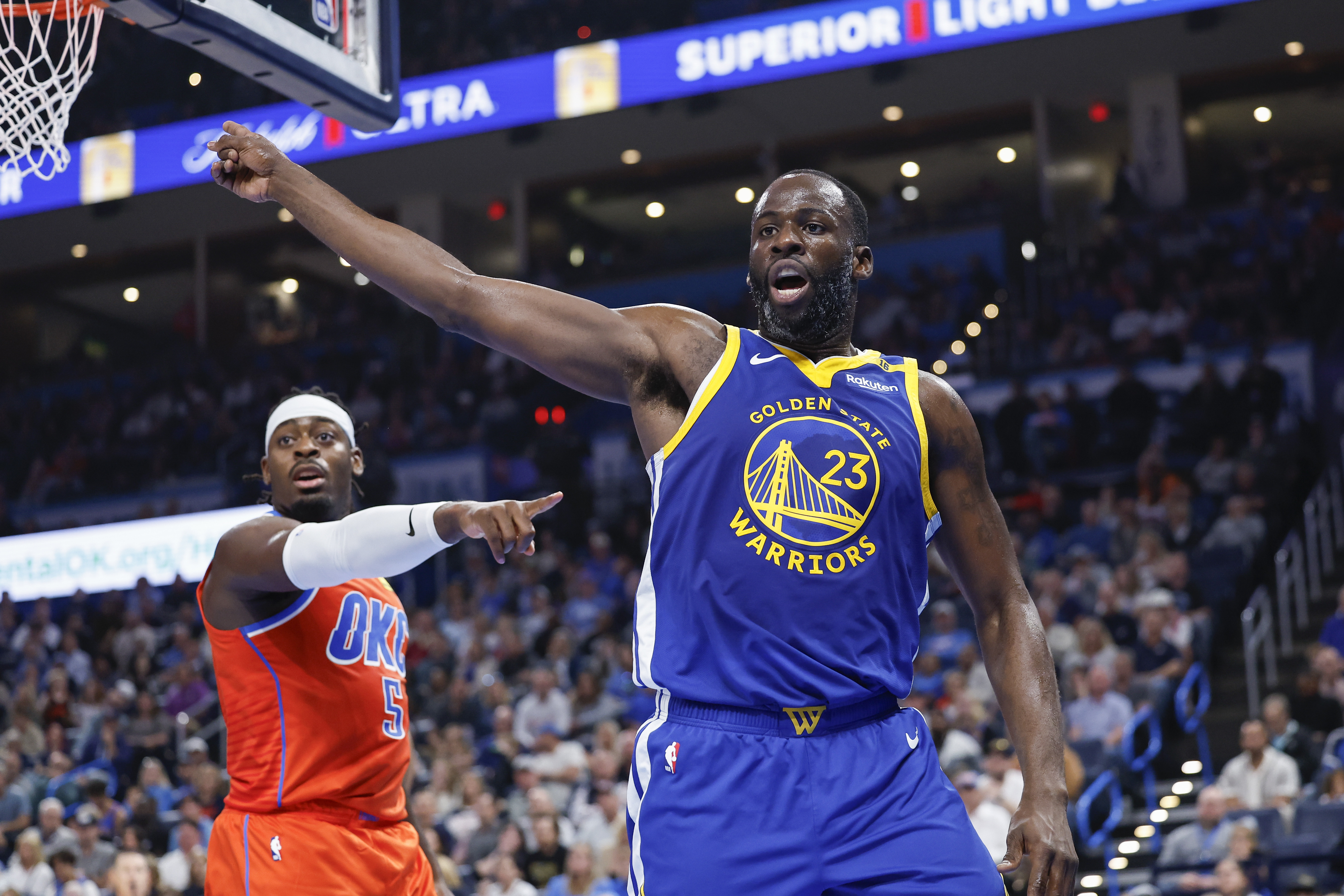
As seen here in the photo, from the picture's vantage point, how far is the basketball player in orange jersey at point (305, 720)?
159 inches

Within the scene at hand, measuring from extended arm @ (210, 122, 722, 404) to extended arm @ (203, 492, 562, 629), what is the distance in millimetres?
281

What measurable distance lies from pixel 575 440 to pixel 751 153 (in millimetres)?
6055

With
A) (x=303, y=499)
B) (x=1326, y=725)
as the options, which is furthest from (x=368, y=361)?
(x=303, y=499)

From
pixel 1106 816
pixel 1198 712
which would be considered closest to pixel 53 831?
pixel 1106 816

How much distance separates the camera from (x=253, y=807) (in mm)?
4145

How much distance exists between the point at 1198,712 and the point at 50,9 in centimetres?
851

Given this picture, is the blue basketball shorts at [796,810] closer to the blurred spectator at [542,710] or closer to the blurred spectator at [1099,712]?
the blurred spectator at [1099,712]

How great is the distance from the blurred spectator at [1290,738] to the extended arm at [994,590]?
6.56m

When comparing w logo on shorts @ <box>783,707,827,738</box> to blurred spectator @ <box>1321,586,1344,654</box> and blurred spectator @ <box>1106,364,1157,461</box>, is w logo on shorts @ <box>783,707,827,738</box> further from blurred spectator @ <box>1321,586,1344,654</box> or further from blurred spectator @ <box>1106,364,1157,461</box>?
blurred spectator @ <box>1106,364,1157,461</box>

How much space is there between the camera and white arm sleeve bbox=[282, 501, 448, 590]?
349cm

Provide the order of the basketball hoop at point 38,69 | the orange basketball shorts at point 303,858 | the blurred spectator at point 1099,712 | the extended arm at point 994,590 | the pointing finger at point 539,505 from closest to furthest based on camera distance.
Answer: the extended arm at point 994,590, the pointing finger at point 539,505, the orange basketball shorts at point 303,858, the basketball hoop at point 38,69, the blurred spectator at point 1099,712

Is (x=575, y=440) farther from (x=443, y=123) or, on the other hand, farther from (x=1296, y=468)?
(x=1296, y=468)

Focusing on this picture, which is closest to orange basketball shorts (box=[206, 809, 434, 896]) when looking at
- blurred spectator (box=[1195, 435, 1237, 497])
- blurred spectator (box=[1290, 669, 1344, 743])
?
blurred spectator (box=[1290, 669, 1344, 743])

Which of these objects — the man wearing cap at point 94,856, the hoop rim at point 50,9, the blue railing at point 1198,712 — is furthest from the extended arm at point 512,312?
the man wearing cap at point 94,856
